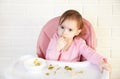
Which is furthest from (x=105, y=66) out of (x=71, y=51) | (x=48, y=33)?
(x=48, y=33)

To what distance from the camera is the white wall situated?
1908 mm

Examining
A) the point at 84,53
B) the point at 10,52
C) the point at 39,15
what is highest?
the point at 39,15

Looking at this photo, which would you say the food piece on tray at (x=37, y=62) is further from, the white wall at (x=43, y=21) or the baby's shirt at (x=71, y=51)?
the white wall at (x=43, y=21)

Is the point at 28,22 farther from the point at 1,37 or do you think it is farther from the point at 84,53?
the point at 84,53

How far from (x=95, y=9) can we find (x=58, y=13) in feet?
0.82

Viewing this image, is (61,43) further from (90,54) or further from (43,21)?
(43,21)

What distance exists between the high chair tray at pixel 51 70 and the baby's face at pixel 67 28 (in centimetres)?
15

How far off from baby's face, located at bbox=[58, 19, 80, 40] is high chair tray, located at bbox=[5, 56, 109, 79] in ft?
0.49

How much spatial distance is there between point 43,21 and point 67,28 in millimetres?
557

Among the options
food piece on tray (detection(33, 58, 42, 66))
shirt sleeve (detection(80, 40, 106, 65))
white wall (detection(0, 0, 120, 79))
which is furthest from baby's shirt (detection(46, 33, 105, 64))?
white wall (detection(0, 0, 120, 79))

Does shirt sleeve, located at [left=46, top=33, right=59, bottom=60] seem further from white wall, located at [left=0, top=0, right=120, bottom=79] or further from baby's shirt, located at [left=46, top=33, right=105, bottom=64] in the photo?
white wall, located at [left=0, top=0, right=120, bottom=79]

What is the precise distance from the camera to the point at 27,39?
2.01 metres

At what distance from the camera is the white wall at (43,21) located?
75.1 inches

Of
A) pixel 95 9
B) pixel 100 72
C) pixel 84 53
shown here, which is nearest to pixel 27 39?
pixel 95 9
